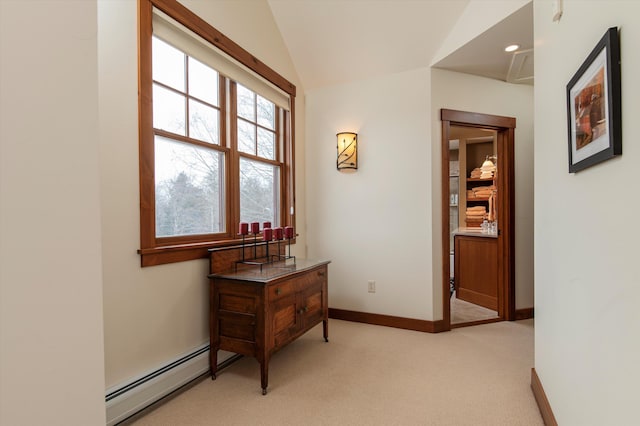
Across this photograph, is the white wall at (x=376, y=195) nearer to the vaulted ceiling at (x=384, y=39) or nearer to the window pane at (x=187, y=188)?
the vaulted ceiling at (x=384, y=39)

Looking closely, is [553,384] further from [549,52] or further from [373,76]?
[373,76]

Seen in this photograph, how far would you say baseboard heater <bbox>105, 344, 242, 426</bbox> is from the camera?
1692 mm

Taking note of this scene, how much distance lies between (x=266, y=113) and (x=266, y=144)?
311mm

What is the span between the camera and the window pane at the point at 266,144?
3096 millimetres

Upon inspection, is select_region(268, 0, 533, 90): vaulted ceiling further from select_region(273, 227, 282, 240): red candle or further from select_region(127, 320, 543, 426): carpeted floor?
select_region(127, 320, 543, 426): carpeted floor

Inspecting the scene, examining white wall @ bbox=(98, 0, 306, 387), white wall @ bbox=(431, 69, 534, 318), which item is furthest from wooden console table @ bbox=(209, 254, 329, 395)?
white wall @ bbox=(431, 69, 534, 318)

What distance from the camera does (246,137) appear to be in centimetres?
289

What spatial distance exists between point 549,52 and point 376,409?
226cm

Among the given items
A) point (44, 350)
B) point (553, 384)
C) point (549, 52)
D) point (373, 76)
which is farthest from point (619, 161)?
point (373, 76)

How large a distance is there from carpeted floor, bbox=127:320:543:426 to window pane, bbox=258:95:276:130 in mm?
2145

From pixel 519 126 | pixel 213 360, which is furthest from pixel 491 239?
pixel 213 360

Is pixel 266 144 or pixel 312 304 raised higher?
pixel 266 144

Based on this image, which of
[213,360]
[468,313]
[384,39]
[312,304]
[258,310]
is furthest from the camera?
[468,313]

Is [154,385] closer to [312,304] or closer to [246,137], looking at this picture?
[312,304]
